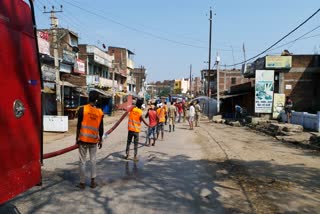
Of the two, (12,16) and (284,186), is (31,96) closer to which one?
(12,16)

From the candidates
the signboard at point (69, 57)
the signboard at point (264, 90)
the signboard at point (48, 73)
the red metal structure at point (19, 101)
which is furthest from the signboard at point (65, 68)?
the red metal structure at point (19, 101)

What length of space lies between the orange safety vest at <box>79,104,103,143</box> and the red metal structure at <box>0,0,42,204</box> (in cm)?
268

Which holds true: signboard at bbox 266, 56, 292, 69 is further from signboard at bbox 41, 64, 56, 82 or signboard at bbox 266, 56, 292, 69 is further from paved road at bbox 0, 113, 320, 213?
paved road at bbox 0, 113, 320, 213

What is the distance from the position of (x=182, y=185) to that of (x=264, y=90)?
73.1ft

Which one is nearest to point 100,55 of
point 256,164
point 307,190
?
point 256,164

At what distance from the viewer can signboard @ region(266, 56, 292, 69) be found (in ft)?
100

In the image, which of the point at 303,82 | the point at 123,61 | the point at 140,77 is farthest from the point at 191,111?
the point at 140,77

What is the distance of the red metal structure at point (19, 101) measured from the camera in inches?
154

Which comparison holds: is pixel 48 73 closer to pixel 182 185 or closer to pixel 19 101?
pixel 182 185

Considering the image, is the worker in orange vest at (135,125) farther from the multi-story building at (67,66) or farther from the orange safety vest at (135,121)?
the multi-story building at (67,66)

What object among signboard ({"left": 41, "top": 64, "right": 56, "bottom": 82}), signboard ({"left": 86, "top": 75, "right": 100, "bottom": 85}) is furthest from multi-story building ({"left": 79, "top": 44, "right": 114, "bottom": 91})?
signboard ({"left": 41, "top": 64, "right": 56, "bottom": 82})

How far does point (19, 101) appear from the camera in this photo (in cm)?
418

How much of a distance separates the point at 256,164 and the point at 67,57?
83.1ft

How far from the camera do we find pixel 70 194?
6.90 m
